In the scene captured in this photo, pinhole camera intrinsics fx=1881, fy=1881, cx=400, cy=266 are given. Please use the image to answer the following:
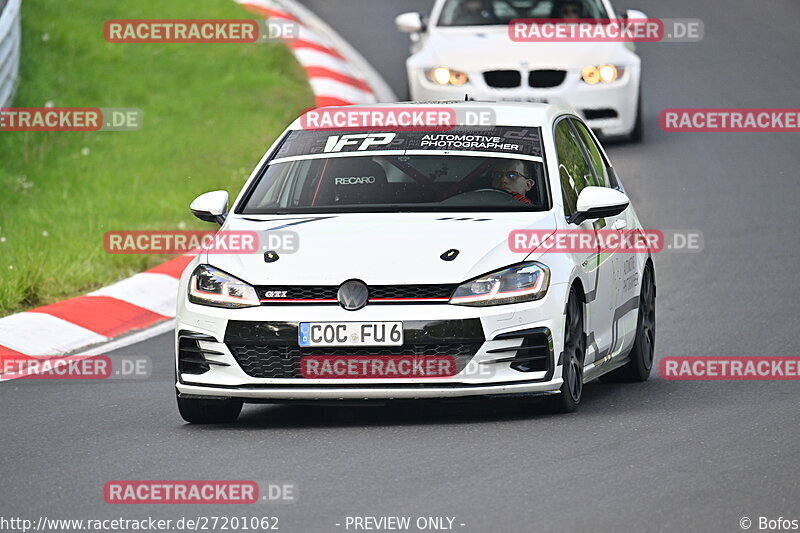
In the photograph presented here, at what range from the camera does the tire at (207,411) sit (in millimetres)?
9141

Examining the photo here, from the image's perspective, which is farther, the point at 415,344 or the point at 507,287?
the point at 507,287

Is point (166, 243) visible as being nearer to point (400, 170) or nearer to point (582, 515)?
point (400, 170)

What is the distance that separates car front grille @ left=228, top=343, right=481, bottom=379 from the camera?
8594 millimetres

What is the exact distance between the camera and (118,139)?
760 inches

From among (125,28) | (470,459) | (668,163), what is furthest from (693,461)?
(125,28)

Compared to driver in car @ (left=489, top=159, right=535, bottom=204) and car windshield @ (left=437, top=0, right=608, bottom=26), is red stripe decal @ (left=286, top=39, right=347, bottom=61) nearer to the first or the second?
car windshield @ (left=437, top=0, right=608, bottom=26)

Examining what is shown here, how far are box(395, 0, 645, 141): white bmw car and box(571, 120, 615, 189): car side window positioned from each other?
257 inches

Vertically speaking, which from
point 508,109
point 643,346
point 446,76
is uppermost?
point 508,109

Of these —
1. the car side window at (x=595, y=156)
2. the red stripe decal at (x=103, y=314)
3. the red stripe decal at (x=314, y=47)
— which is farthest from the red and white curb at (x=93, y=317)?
the red stripe decal at (x=314, y=47)

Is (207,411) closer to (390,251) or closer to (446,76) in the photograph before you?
(390,251)

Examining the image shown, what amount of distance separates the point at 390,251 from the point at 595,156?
2.54 metres

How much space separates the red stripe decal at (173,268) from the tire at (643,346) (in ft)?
14.1

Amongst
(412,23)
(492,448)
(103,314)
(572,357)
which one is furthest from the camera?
(412,23)

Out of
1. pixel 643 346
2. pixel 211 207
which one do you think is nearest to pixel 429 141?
pixel 211 207
